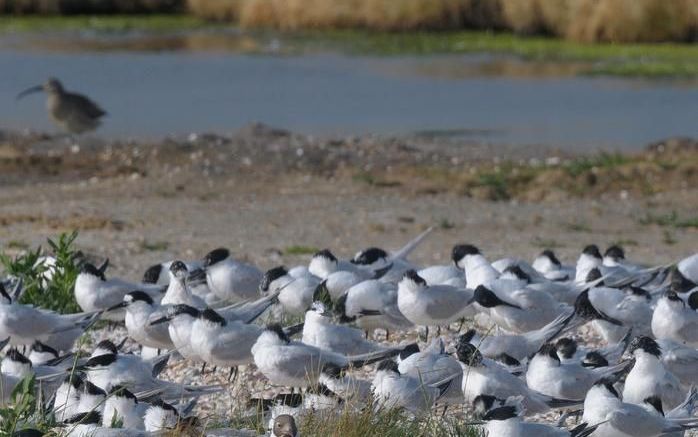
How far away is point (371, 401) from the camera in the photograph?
205 inches

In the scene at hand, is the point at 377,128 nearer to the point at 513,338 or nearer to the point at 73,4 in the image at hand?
the point at 513,338

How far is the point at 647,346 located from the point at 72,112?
11884 mm

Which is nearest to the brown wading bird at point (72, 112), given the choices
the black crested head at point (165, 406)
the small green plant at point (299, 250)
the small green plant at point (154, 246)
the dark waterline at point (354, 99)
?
the dark waterline at point (354, 99)

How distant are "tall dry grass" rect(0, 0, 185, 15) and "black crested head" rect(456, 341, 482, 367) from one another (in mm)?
32799

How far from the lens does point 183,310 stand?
22.2 ft

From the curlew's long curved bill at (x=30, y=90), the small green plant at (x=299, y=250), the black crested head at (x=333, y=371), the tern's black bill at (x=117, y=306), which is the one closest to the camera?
the black crested head at (x=333, y=371)

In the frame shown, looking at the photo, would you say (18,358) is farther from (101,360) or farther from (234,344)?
(234,344)

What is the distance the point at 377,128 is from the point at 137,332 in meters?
12.1

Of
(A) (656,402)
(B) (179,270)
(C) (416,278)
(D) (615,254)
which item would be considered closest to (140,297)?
(B) (179,270)

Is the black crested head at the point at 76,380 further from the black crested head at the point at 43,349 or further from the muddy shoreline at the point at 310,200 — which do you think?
the muddy shoreline at the point at 310,200

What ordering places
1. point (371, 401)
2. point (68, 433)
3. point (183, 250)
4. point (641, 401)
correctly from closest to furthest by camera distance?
1. point (68, 433)
2. point (371, 401)
3. point (641, 401)
4. point (183, 250)

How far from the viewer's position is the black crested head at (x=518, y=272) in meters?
7.66

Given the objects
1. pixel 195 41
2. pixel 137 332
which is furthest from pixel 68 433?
pixel 195 41

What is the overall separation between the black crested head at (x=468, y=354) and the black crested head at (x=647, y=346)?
62cm
